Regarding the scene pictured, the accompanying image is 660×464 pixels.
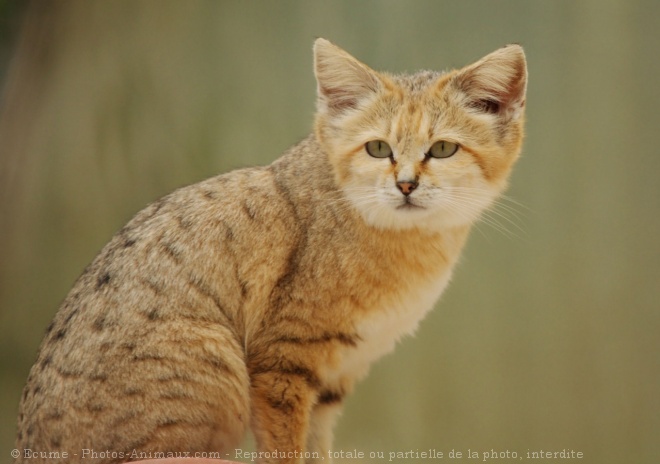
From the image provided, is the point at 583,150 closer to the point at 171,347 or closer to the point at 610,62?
the point at 610,62

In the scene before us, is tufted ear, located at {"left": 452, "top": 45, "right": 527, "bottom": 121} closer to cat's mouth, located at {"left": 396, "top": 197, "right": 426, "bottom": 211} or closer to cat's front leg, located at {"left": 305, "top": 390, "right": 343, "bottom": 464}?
cat's mouth, located at {"left": 396, "top": 197, "right": 426, "bottom": 211}

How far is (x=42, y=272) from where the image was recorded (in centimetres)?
388

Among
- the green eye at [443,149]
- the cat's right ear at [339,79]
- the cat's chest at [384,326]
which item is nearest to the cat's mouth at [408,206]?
the green eye at [443,149]

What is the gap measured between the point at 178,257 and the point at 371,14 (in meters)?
1.59

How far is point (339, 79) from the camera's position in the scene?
2535 millimetres

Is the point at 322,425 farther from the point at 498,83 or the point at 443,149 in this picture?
the point at 498,83

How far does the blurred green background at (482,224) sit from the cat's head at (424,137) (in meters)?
0.67

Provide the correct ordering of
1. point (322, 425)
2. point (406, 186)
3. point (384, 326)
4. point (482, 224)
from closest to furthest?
point (406, 186) < point (384, 326) < point (322, 425) < point (482, 224)

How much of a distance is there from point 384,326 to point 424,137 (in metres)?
0.63

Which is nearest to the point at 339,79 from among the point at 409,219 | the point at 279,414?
the point at 409,219

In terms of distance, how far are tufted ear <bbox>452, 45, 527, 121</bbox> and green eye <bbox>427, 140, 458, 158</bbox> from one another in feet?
0.53

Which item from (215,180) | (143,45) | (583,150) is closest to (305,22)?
(143,45)

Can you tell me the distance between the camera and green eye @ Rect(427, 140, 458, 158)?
7.84ft

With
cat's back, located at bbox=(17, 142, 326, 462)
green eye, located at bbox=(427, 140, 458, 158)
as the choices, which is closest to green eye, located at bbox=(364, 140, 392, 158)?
green eye, located at bbox=(427, 140, 458, 158)
